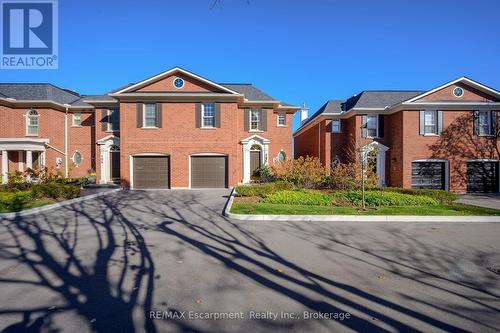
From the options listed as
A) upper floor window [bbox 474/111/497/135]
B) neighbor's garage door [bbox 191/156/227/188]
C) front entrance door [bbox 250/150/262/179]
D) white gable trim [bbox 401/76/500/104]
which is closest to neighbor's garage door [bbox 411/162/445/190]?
upper floor window [bbox 474/111/497/135]

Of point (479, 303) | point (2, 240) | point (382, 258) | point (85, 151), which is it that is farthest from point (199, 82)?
point (479, 303)

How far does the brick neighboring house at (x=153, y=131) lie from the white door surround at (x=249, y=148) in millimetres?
78

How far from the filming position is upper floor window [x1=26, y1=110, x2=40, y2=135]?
22.1 m

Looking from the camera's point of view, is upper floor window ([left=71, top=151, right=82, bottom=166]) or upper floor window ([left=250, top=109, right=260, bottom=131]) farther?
upper floor window ([left=71, top=151, right=82, bottom=166])

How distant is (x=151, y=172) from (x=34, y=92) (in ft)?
43.9

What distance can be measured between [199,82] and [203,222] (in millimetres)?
13158

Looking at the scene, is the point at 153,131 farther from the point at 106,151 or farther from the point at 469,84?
the point at 469,84

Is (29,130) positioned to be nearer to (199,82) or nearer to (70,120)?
(70,120)

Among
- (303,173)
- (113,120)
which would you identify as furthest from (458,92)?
(113,120)

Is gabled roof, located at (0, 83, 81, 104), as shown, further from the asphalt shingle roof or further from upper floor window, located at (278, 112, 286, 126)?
the asphalt shingle roof

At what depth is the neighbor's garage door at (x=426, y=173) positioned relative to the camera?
1950cm

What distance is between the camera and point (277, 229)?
7.96 metres

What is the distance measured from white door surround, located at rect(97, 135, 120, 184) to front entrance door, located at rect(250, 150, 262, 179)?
10466 mm

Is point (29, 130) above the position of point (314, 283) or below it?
above
